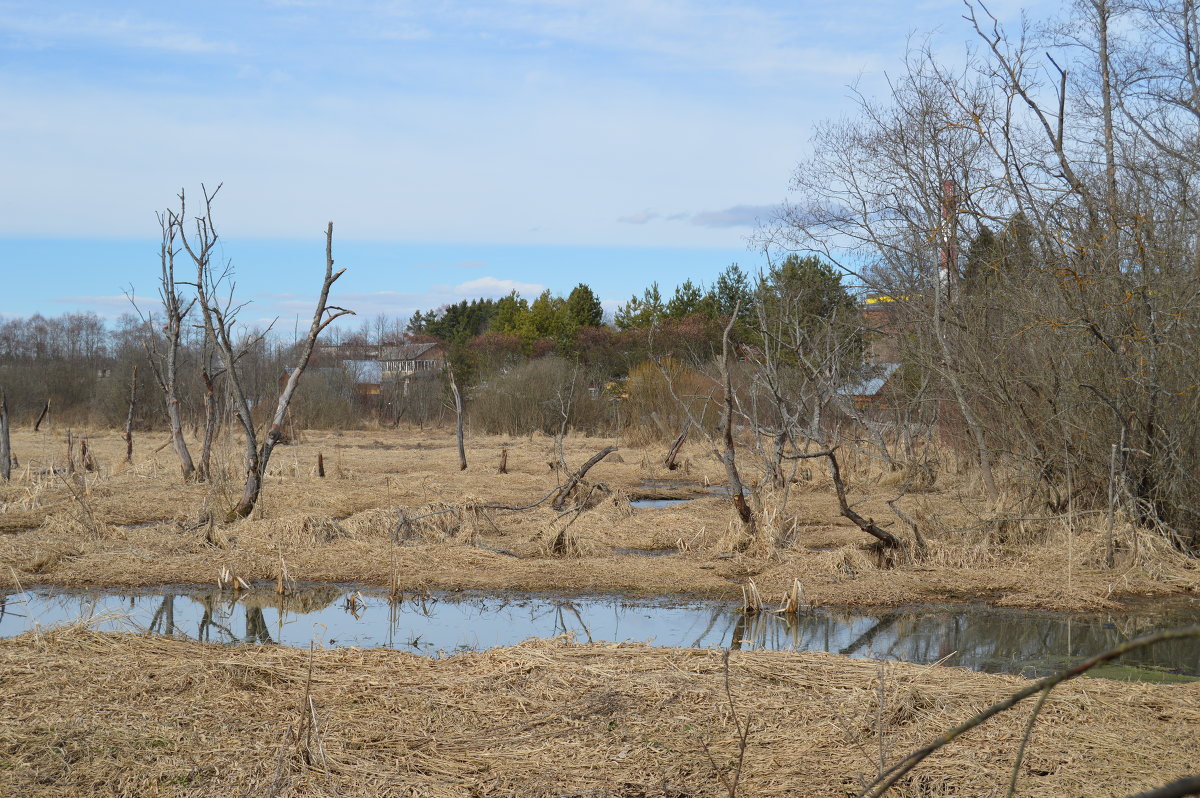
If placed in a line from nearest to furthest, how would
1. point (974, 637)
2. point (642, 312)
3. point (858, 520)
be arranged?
point (974, 637) → point (858, 520) → point (642, 312)

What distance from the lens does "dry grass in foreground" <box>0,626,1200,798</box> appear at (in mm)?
4320

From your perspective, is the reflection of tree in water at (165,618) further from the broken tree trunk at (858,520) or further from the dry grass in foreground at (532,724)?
the broken tree trunk at (858,520)

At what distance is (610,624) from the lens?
8.61m

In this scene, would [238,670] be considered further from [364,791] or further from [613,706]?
[613,706]

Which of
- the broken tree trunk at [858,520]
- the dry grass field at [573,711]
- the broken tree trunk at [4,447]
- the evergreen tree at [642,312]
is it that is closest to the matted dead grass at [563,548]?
the dry grass field at [573,711]

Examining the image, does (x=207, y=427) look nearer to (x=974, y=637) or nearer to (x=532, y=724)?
(x=974, y=637)

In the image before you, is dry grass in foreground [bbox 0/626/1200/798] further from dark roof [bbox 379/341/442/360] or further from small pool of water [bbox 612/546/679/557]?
dark roof [bbox 379/341/442/360]

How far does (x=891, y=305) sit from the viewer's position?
1788cm


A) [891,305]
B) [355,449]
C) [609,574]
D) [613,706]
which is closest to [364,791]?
[613,706]

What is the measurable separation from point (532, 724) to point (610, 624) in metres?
3.63

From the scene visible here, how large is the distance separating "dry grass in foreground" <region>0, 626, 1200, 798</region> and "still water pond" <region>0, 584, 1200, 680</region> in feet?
4.23

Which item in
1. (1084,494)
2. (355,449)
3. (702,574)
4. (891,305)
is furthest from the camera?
(355,449)

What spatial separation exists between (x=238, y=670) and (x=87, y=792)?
1438 mm

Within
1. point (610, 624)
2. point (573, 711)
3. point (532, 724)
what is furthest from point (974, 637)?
point (532, 724)
